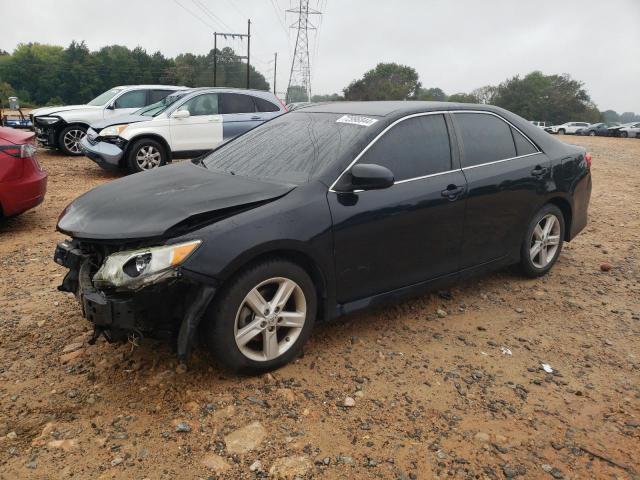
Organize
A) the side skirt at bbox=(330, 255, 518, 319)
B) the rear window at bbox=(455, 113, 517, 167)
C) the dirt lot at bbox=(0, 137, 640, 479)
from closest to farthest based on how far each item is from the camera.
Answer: the dirt lot at bbox=(0, 137, 640, 479) → the side skirt at bbox=(330, 255, 518, 319) → the rear window at bbox=(455, 113, 517, 167)

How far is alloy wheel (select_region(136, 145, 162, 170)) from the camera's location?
379 inches

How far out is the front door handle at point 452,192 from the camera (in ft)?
12.2

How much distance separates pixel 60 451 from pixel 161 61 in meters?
93.3

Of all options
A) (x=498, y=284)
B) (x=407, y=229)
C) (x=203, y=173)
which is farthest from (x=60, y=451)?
(x=498, y=284)

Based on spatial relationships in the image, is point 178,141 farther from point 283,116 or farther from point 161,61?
point 161,61

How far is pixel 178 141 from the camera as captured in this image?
1000 centimetres

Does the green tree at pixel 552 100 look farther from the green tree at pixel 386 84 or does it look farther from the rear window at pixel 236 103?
the rear window at pixel 236 103

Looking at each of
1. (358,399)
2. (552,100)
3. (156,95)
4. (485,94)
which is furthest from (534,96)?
(358,399)

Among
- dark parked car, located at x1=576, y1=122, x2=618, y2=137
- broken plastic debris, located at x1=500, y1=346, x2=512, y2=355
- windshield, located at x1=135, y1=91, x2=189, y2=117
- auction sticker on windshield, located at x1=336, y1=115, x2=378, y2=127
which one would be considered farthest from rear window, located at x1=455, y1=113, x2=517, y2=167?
dark parked car, located at x1=576, y1=122, x2=618, y2=137

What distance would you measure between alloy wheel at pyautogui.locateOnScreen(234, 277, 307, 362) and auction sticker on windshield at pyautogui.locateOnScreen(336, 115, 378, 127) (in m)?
1.28

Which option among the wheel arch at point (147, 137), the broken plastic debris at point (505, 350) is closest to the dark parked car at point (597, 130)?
A: the wheel arch at point (147, 137)

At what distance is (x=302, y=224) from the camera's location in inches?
119

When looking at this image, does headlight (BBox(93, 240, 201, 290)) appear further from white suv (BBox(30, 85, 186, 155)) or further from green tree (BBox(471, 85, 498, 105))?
green tree (BBox(471, 85, 498, 105))

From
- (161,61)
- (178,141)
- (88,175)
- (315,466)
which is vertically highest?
(161,61)
